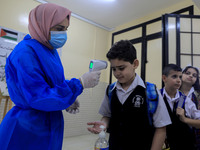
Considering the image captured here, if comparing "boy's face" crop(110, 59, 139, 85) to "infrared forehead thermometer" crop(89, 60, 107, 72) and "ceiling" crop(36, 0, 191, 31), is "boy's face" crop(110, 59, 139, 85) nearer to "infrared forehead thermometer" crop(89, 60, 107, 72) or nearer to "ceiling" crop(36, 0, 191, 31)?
"infrared forehead thermometer" crop(89, 60, 107, 72)

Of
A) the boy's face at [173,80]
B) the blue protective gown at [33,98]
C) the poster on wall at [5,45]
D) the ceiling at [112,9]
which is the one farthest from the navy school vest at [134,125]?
the ceiling at [112,9]

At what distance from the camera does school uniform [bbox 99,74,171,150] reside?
908mm

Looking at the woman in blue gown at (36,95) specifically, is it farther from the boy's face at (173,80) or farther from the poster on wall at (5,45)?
the poster on wall at (5,45)

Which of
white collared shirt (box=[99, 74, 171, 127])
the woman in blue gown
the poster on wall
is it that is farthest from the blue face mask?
the poster on wall

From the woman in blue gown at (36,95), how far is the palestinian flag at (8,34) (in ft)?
7.81

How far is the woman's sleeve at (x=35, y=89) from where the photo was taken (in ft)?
2.20

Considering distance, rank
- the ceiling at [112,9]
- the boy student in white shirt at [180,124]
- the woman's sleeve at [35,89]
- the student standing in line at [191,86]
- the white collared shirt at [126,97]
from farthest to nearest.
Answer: the ceiling at [112,9] < the student standing in line at [191,86] < the boy student in white shirt at [180,124] < the white collared shirt at [126,97] < the woman's sleeve at [35,89]

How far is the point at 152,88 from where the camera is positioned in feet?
3.18

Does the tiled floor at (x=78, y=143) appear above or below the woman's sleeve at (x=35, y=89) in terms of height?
below

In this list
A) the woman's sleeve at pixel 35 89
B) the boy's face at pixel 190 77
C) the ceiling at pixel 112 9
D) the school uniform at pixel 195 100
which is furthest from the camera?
the ceiling at pixel 112 9

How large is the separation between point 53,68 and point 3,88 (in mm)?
2318

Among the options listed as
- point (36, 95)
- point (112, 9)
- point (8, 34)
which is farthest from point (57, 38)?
point (112, 9)

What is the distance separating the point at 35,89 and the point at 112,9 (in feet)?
11.0

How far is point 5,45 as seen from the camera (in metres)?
2.74
